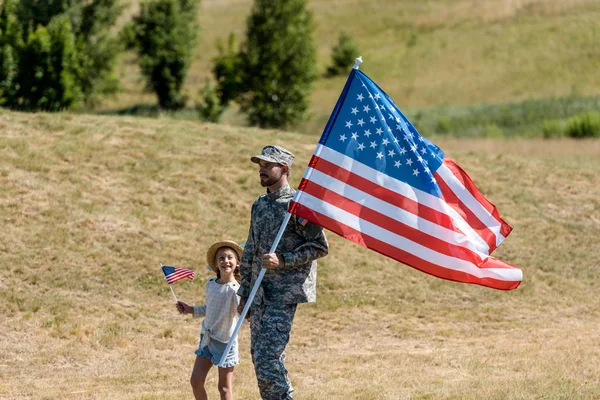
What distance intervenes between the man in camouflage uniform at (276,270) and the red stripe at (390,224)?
25cm

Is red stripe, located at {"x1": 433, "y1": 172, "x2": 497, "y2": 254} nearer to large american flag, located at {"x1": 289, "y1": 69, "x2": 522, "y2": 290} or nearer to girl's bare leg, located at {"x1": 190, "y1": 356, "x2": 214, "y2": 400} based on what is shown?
large american flag, located at {"x1": 289, "y1": 69, "x2": 522, "y2": 290}

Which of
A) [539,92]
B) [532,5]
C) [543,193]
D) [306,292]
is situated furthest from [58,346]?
[532,5]

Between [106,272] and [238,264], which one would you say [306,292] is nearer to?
[238,264]

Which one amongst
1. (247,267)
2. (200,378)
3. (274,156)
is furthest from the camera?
(200,378)

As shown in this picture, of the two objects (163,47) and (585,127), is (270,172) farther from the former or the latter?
(163,47)

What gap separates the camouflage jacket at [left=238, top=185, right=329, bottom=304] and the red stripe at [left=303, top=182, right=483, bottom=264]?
0.25m

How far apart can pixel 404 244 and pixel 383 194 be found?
1.47ft

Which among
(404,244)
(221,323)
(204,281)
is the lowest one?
(204,281)

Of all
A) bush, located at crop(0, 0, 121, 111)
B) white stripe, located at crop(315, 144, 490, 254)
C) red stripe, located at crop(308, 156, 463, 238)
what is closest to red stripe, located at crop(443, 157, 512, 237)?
white stripe, located at crop(315, 144, 490, 254)

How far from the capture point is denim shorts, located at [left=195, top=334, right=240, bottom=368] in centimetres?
814

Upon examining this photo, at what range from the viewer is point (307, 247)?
24.5ft

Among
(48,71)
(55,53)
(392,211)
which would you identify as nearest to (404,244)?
(392,211)

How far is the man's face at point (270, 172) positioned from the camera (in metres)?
7.53

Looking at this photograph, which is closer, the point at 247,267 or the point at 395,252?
the point at 395,252
